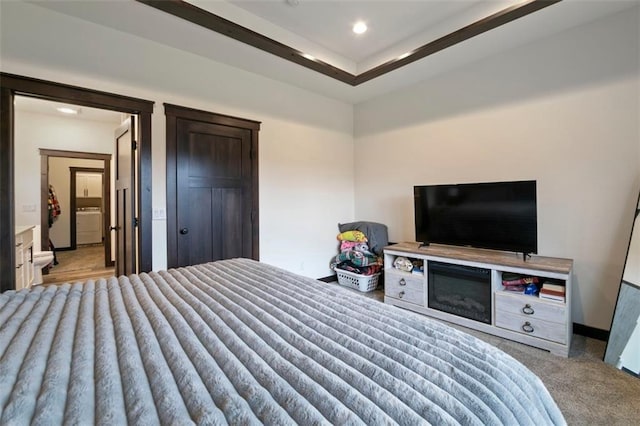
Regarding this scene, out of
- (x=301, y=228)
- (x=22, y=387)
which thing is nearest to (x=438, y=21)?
(x=301, y=228)

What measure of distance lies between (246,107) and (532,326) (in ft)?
12.0

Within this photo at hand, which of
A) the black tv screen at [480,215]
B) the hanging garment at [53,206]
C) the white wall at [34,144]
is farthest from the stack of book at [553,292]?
the hanging garment at [53,206]

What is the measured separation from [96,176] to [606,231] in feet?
35.7

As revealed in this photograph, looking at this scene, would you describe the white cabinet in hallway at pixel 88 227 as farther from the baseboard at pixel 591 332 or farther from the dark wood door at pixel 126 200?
the baseboard at pixel 591 332

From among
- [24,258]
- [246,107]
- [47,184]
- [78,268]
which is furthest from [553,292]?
[47,184]

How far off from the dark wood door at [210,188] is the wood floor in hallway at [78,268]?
274cm

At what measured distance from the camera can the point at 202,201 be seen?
10.0 ft

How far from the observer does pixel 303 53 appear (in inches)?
120

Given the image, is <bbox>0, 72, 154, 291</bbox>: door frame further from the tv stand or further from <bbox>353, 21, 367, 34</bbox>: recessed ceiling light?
the tv stand

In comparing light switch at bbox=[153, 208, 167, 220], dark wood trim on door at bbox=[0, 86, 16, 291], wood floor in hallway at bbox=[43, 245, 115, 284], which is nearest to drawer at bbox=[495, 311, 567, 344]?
light switch at bbox=[153, 208, 167, 220]

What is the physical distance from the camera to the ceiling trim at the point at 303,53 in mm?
2242

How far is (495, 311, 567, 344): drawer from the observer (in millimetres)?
2232

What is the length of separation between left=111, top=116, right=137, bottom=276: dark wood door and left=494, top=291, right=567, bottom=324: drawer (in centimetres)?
347

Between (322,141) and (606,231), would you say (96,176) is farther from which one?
(606,231)
